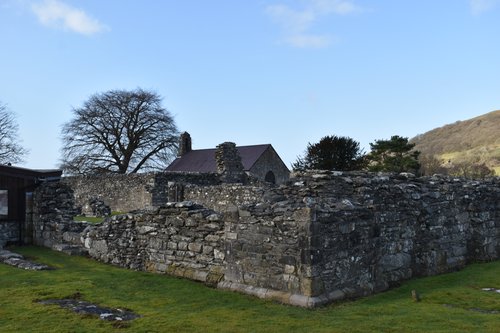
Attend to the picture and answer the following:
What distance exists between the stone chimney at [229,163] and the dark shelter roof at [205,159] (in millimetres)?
11520

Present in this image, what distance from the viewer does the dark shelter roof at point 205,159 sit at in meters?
45.2

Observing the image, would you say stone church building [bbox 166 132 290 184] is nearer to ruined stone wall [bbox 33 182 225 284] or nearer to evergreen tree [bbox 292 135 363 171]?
evergreen tree [bbox 292 135 363 171]

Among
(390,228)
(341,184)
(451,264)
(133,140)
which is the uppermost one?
(133,140)

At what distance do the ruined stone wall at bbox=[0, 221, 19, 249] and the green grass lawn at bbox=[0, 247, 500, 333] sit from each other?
4.06m

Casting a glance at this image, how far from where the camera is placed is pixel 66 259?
1294cm

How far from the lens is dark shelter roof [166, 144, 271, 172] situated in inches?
1779

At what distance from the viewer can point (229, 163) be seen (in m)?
31.3

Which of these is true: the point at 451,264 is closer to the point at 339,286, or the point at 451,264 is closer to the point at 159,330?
the point at 339,286

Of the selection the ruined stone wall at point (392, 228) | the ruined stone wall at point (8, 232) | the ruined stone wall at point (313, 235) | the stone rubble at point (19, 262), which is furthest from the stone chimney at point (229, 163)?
the stone rubble at point (19, 262)

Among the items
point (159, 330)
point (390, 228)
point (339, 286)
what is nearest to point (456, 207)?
point (390, 228)

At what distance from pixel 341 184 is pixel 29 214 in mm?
10731

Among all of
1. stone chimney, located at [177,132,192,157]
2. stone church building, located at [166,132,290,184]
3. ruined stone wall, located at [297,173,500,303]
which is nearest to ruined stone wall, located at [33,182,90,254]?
ruined stone wall, located at [297,173,500,303]

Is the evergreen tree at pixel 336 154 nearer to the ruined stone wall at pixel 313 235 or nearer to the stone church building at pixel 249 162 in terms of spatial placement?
the stone church building at pixel 249 162

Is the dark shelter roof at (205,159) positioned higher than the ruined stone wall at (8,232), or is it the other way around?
the dark shelter roof at (205,159)
